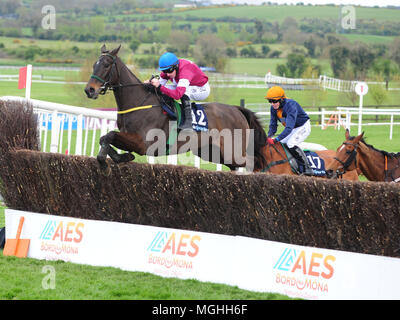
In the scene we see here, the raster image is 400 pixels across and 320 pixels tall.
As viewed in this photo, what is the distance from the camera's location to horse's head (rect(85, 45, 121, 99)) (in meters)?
6.12

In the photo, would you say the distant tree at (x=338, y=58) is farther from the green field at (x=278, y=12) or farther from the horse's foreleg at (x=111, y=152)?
the horse's foreleg at (x=111, y=152)

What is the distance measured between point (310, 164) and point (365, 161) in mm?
572

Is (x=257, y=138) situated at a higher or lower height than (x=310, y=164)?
higher

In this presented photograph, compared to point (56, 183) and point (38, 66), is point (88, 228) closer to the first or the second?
point (56, 183)

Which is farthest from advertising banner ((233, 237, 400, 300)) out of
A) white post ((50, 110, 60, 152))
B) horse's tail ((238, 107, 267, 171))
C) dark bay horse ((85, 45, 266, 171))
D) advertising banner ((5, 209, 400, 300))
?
white post ((50, 110, 60, 152))

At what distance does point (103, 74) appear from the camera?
625 cm

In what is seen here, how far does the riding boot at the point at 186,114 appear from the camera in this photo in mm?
6547

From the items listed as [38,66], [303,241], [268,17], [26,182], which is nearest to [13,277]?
[26,182]

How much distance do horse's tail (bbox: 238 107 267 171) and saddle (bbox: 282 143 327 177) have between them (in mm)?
259

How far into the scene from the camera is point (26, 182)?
6.26m

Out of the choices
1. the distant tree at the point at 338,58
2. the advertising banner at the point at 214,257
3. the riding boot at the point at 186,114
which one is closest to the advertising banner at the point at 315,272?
the advertising banner at the point at 214,257

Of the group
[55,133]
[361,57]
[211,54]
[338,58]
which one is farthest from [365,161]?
[211,54]

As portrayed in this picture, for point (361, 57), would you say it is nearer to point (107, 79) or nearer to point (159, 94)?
point (159, 94)
